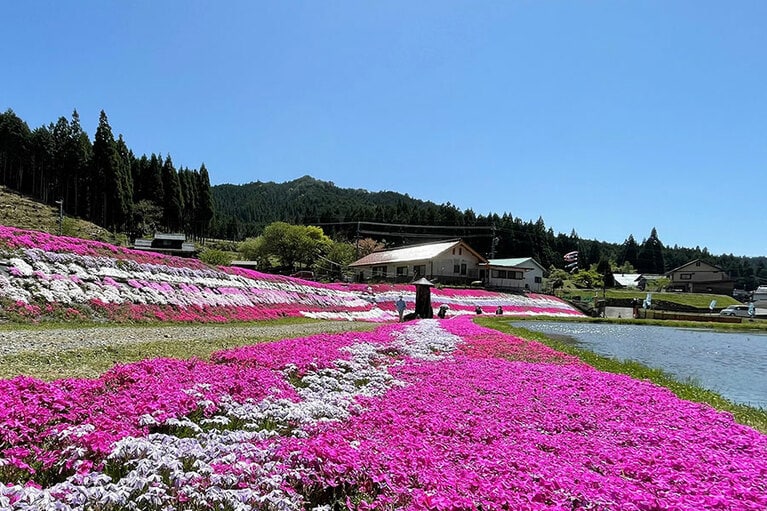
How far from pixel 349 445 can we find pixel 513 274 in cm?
7074

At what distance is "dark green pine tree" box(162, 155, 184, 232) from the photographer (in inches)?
3652

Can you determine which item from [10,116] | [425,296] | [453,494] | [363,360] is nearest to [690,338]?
[425,296]

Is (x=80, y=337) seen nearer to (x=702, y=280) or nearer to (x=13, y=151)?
(x=13, y=151)

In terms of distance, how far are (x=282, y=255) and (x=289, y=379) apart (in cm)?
8548

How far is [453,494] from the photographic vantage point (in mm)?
3654

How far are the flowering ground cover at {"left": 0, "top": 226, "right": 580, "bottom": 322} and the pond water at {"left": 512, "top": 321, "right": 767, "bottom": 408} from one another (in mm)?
16915

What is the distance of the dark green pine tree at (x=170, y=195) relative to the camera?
92.8 meters

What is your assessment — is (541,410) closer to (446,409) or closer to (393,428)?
(446,409)

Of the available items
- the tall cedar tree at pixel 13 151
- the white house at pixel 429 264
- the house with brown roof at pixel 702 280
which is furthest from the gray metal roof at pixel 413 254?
the tall cedar tree at pixel 13 151

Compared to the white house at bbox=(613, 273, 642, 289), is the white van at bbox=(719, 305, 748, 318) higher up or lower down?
lower down

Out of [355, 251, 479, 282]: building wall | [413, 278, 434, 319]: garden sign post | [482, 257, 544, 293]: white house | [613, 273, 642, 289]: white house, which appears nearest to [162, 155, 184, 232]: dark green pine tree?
[355, 251, 479, 282]: building wall

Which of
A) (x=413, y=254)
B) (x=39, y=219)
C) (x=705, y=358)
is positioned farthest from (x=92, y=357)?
(x=39, y=219)

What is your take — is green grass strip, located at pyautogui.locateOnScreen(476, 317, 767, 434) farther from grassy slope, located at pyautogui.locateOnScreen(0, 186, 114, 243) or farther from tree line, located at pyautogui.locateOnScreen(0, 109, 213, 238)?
tree line, located at pyautogui.locateOnScreen(0, 109, 213, 238)

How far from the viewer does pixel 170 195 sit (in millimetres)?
93750
